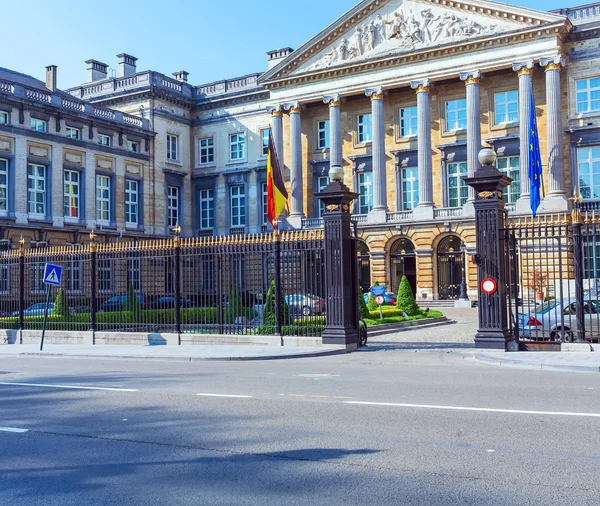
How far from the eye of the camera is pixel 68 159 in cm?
4775

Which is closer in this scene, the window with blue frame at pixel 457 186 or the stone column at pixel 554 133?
the stone column at pixel 554 133

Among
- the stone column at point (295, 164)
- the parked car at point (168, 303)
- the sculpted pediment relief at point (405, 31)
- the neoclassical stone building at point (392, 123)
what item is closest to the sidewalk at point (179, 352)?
the parked car at point (168, 303)

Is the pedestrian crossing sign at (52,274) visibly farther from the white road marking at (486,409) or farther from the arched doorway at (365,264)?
the arched doorway at (365,264)

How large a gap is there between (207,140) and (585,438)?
5421 centimetres

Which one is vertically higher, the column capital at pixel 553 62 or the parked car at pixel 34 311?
the column capital at pixel 553 62

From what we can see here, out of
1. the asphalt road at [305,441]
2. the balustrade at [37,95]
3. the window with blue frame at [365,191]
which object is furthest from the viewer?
the window with blue frame at [365,191]

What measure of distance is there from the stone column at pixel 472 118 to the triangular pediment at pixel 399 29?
2449 mm

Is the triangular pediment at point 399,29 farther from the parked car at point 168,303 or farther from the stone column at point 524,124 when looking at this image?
the parked car at point 168,303

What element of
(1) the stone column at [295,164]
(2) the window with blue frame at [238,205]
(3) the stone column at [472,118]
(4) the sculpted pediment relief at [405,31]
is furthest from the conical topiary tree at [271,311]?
(2) the window with blue frame at [238,205]

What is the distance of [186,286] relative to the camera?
21.8m

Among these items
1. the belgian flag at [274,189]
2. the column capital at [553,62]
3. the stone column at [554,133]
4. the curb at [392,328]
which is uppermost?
the column capital at [553,62]

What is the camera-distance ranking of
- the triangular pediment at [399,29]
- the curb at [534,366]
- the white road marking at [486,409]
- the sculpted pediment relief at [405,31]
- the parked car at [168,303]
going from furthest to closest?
1. the sculpted pediment relief at [405,31]
2. the triangular pediment at [399,29]
3. the parked car at [168,303]
4. the curb at [534,366]
5. the white road marking at [486,409]

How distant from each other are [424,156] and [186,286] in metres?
29.1

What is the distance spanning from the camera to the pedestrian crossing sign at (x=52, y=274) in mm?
20516
